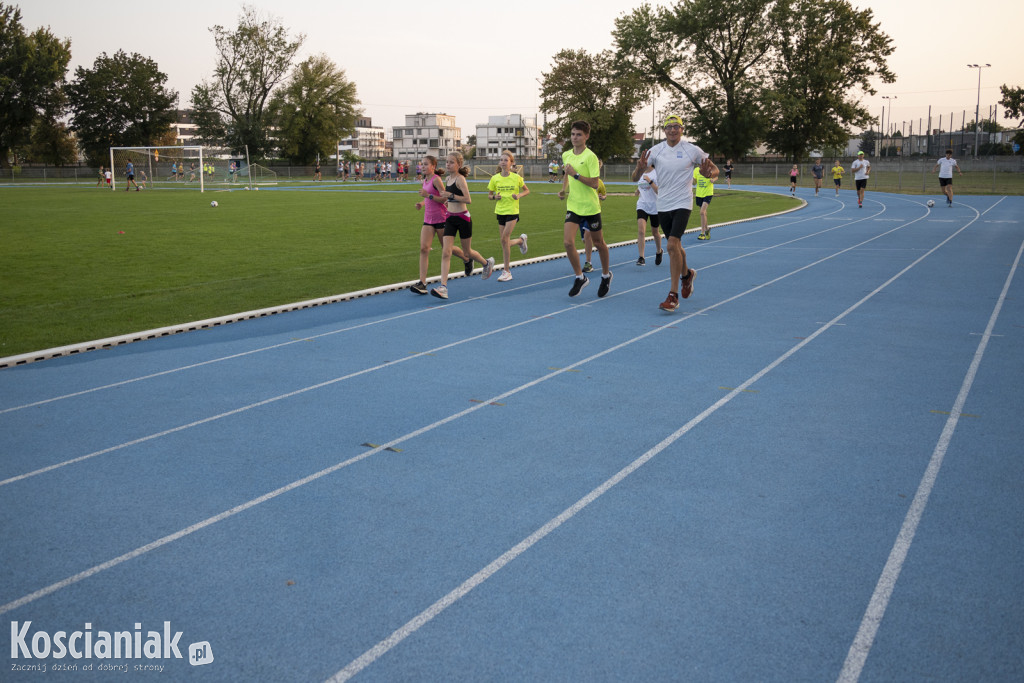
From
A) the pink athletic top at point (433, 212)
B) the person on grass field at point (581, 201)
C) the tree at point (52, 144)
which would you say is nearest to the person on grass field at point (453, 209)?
the pink athletic top at point (433, 212)

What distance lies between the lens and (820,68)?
6744 cm

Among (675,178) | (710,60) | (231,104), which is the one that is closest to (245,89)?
(231,104)

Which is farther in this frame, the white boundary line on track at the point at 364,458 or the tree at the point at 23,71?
the tree at the point at 23,71

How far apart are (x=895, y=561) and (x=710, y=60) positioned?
76039mm

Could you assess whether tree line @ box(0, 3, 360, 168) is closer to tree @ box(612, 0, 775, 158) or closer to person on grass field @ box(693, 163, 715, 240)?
tree @ box(612, 0, 775, 158)

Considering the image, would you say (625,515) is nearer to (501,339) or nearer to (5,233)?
(501,339)

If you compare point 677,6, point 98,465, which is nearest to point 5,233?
point 98,465

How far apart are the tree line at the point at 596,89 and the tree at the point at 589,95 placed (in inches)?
5.3

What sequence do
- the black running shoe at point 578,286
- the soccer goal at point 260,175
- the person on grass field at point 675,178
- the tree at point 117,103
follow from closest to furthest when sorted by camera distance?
1. the person on grass field at point 675,178
2. the black running shoe at point 578,286
3. the soccer goal at point 260,175
4. the tree at point 117,103

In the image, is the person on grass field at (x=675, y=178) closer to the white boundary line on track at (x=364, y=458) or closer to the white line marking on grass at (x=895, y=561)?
the white boundary line on track at (x=364, y=458)

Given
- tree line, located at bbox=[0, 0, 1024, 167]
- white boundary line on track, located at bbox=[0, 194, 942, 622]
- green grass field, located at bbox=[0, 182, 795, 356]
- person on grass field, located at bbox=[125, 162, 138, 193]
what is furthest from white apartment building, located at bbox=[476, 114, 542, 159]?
white boundary line on track, located at bbox=[0, 194, 942, 622]

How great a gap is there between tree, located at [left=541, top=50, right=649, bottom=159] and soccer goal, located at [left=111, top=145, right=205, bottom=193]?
110 feet

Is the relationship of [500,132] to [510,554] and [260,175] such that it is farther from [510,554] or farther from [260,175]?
[510,554]

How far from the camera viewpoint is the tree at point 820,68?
222 ft
